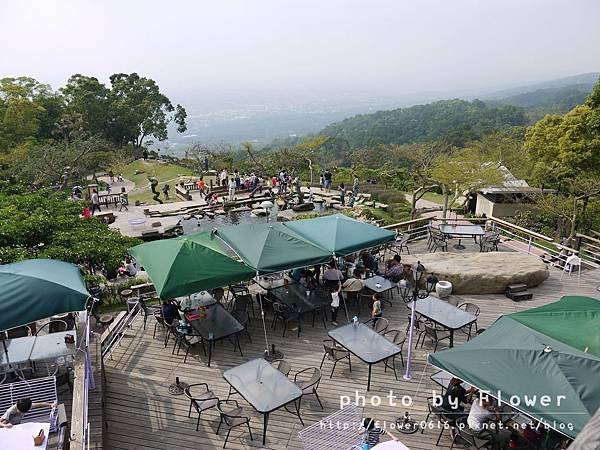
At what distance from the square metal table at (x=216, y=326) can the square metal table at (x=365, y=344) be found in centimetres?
207

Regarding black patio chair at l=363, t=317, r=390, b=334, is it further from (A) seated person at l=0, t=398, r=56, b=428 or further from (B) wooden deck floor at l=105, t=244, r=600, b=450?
(A) seated person at l=0, t=398, r=56, b=428

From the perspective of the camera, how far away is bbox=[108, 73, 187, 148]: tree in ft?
153

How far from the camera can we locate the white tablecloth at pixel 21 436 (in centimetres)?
510

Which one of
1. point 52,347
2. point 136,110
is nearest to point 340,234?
point 52,347

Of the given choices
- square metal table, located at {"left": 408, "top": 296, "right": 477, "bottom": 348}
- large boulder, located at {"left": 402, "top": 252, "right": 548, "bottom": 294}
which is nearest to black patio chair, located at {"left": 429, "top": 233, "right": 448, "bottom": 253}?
large boulder, located at {"left": 402, "top": 252, "right": 548, "bottom": 294}

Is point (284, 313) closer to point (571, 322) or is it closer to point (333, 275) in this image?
point (333, 275)

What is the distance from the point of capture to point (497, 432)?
22.0 ft

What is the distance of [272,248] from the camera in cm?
1012

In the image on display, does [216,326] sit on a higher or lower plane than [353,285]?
lower

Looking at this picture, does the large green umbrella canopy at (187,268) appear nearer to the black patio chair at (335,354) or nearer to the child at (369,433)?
the black patio chair at (335,354)

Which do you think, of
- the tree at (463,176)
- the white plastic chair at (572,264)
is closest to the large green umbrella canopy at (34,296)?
the white plastic chair at (572,264)

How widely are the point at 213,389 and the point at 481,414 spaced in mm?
4620

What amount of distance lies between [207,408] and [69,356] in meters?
2.52

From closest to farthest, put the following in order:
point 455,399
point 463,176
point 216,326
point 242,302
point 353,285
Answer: point 455,399
point 216,326
point 242,302
point 353,285
point 463,176
